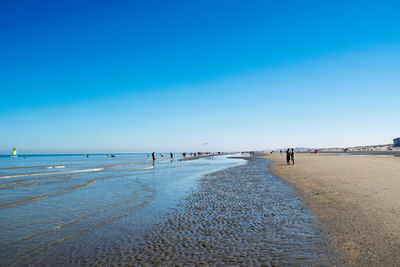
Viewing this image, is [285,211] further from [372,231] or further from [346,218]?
[372,231]

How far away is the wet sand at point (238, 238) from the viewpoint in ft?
16.1

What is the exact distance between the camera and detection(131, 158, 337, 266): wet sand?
492cm

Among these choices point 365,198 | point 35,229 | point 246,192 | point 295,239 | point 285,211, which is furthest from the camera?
point 246,192

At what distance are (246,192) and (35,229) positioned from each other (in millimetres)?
9762

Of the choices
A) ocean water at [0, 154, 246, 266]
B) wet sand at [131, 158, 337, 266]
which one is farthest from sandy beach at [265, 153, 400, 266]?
ocean water at [0, 154, 246, 266]

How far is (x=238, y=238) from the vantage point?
6164 mm

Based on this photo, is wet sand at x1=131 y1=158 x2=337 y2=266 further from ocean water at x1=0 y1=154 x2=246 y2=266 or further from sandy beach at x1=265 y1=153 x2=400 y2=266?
ocean water at x1=0 y1=154 x2=246 y2=266

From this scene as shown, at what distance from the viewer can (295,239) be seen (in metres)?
5.96

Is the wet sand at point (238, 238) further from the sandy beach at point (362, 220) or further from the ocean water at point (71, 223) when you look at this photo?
the ocean water at point (71, 223)

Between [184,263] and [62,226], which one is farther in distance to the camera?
[62,226]

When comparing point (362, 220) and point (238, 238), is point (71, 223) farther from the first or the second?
point (362, 220)

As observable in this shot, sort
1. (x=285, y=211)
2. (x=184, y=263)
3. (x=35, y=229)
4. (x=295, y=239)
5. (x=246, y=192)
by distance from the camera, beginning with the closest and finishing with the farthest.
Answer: (x=184, y=263) < (x=295, y=239) < (x=35, y=229) < (x=285, y=211) < (x=246, y=192)

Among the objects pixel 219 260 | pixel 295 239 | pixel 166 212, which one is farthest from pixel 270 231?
pixel 166 212

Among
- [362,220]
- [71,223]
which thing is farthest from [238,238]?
[71,223]
